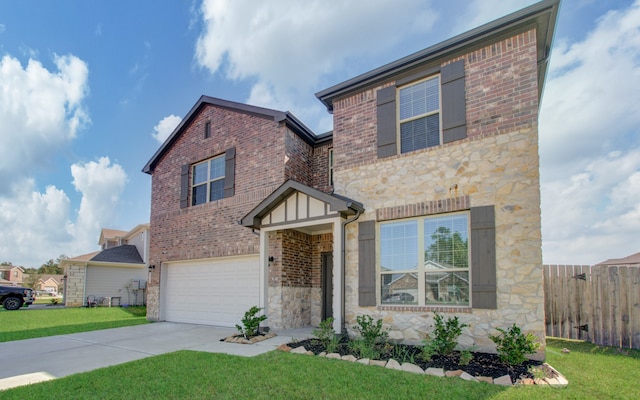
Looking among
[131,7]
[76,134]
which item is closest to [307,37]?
[131,7]

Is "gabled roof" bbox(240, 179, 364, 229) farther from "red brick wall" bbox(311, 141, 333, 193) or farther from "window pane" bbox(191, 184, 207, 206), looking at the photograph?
"window pane" bbox(191, 184, 207, 206)

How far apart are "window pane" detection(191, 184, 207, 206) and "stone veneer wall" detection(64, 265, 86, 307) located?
1316 cm

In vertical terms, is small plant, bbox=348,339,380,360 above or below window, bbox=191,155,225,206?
below

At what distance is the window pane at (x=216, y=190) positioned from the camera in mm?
11526

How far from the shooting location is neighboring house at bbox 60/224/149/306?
2027 cm

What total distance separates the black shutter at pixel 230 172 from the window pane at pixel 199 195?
120 cm

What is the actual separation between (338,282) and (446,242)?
249 centimetres

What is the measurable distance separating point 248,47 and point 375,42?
3.88m

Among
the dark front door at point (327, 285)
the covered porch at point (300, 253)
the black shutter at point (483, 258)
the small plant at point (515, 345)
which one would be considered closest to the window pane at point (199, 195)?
the covered porch at point (300, 253)

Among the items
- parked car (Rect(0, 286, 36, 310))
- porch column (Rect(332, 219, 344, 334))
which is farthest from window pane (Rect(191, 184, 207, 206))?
parked car (Rect(0, 286, 36, 310))

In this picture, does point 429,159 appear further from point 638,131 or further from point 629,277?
point 638,131

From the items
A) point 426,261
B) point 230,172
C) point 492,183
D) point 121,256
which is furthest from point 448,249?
point 121,256

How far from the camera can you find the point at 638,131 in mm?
8695

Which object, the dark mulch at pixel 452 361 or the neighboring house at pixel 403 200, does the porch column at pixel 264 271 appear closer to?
the neighboring house at pixel 403 200
